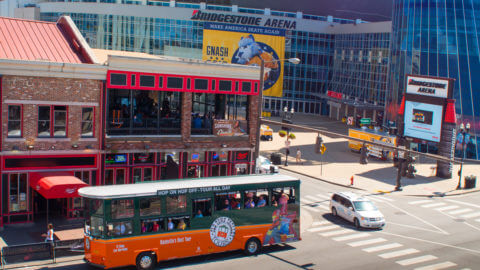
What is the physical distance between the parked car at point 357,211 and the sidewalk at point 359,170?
35.0 feet

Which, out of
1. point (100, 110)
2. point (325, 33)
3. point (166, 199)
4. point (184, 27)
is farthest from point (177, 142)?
point (325, 33)

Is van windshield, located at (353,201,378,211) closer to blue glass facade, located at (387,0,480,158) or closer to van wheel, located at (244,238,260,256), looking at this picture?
van wheel, located at (244,238,260,256)

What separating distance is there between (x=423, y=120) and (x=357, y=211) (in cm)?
2509

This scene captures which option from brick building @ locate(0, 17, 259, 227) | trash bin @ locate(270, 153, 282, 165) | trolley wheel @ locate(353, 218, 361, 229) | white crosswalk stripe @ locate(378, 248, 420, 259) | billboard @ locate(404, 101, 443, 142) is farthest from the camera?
trash bin @ locate(270, 153, 282, 165)

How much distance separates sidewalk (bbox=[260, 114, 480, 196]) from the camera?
4719 centimetres

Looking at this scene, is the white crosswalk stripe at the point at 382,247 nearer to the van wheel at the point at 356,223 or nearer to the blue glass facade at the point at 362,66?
the van wheel at the point at 356,223

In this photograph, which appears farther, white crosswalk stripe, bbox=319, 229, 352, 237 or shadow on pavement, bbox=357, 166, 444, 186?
shadow on pavement, bbox=357, 166, 444, 186

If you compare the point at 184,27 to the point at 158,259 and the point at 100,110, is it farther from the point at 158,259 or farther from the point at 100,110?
the point at 158,259

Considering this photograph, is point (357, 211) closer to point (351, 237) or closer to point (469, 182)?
point (351, 237)

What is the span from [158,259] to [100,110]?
10866mm

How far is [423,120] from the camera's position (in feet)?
181

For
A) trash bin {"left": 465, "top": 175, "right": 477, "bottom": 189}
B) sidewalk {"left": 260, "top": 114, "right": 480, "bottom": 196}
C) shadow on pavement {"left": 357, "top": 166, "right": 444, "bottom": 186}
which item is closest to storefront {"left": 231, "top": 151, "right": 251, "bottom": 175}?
sidewalk {"left": 260, "top": 114, "right": 480, "bottom": 196}

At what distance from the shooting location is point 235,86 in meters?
35.5

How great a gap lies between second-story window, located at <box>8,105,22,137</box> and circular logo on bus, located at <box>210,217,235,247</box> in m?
12.0
